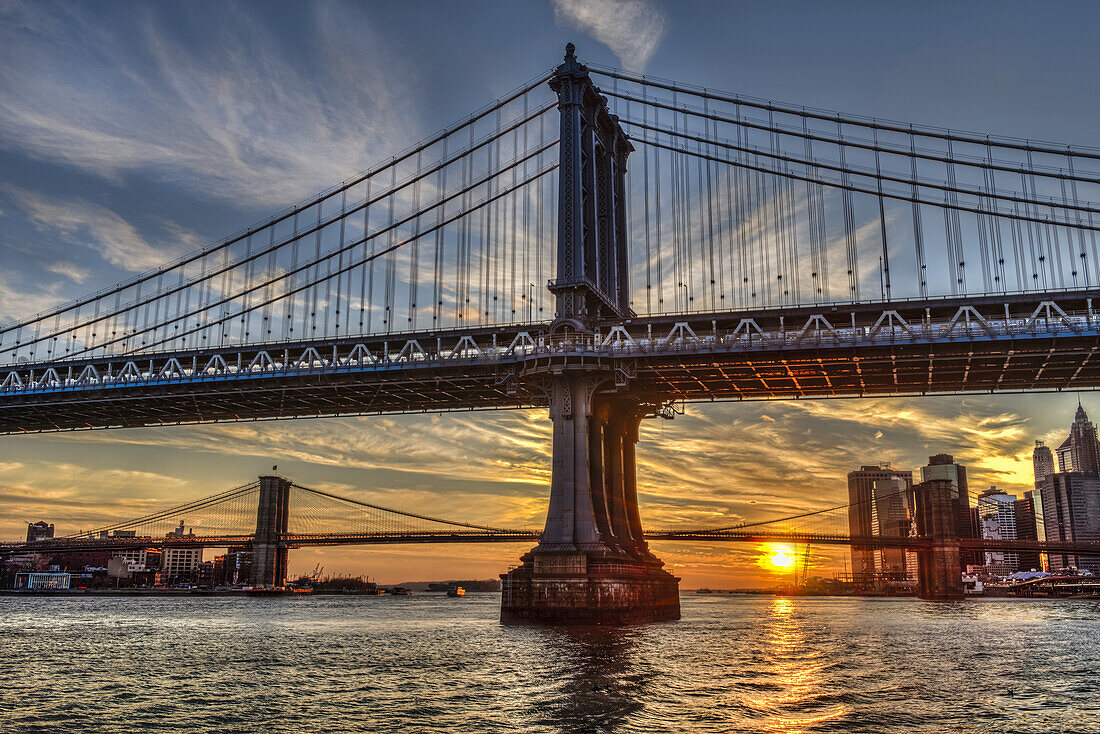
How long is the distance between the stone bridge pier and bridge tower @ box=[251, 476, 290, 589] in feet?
406

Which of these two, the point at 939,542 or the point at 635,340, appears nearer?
the point at 635,340

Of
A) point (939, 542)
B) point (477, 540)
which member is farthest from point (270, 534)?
point (939, 542)

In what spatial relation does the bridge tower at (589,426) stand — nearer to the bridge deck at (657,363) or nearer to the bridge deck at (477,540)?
the bridge deck at (657,363)

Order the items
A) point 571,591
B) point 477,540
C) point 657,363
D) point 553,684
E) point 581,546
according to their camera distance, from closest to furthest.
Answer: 1. point 553,684
2. point 571,591
3. point 581,546
4. point 657,363
5. point 477,540

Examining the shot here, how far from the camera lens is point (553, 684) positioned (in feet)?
99.1

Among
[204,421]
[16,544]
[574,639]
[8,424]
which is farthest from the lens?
[16,544]

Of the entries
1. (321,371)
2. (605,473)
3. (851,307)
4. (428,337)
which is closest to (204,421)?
(321,371)

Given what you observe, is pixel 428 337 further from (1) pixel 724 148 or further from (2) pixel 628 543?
(1) pixel 724 148

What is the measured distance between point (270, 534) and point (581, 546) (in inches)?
5166

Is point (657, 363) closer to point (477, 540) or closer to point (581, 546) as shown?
point (581, 546)

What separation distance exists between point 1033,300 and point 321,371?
45.6 m

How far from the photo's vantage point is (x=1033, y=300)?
178 ft

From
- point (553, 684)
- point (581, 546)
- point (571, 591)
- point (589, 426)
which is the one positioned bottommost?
point (553, 684)

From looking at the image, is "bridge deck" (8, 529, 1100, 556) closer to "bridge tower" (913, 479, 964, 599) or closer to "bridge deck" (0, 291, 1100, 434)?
"bridge tower" (913, 479, 964, 599)
